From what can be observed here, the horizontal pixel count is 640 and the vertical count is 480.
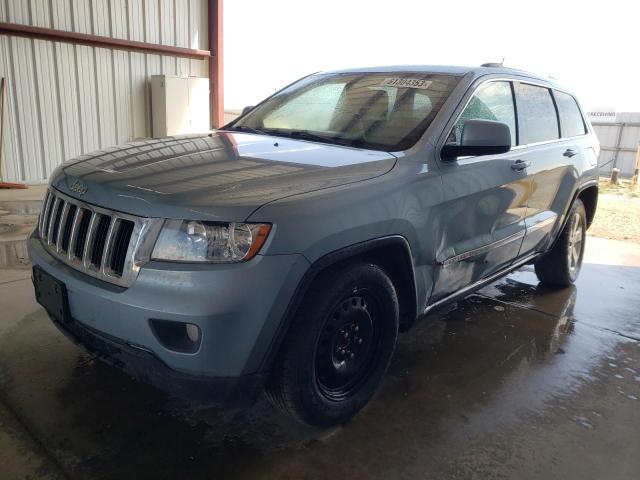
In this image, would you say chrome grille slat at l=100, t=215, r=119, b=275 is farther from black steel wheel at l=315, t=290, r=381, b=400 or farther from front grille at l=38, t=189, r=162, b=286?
black steel wheel at l=315, t=290, r=381, b=400

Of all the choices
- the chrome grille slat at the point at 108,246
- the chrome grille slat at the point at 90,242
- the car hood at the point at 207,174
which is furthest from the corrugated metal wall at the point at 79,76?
the chrome grille slat at the point at 108,246

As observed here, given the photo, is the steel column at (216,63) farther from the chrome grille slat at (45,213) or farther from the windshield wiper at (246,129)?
the chrome grille slat at (45,213)

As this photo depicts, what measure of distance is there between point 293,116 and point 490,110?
1215 millimetres

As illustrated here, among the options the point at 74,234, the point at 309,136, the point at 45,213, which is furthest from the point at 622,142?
the point at 74,234

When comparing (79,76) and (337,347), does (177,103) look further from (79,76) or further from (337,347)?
(337,347)

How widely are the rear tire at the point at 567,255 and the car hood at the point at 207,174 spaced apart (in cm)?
260

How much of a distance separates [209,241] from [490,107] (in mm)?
2117

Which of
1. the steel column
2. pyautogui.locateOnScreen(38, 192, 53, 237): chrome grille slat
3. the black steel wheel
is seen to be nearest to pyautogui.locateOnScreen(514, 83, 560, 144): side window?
the black steel wheel

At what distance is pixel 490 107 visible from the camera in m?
3.23

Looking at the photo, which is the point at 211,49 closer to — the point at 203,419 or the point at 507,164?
the point at 507,164

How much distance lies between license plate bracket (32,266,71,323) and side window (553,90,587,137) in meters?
3.72

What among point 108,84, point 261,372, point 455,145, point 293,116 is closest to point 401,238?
point 455,145

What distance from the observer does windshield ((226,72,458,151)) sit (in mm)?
2805

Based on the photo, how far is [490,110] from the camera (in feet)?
10.6
